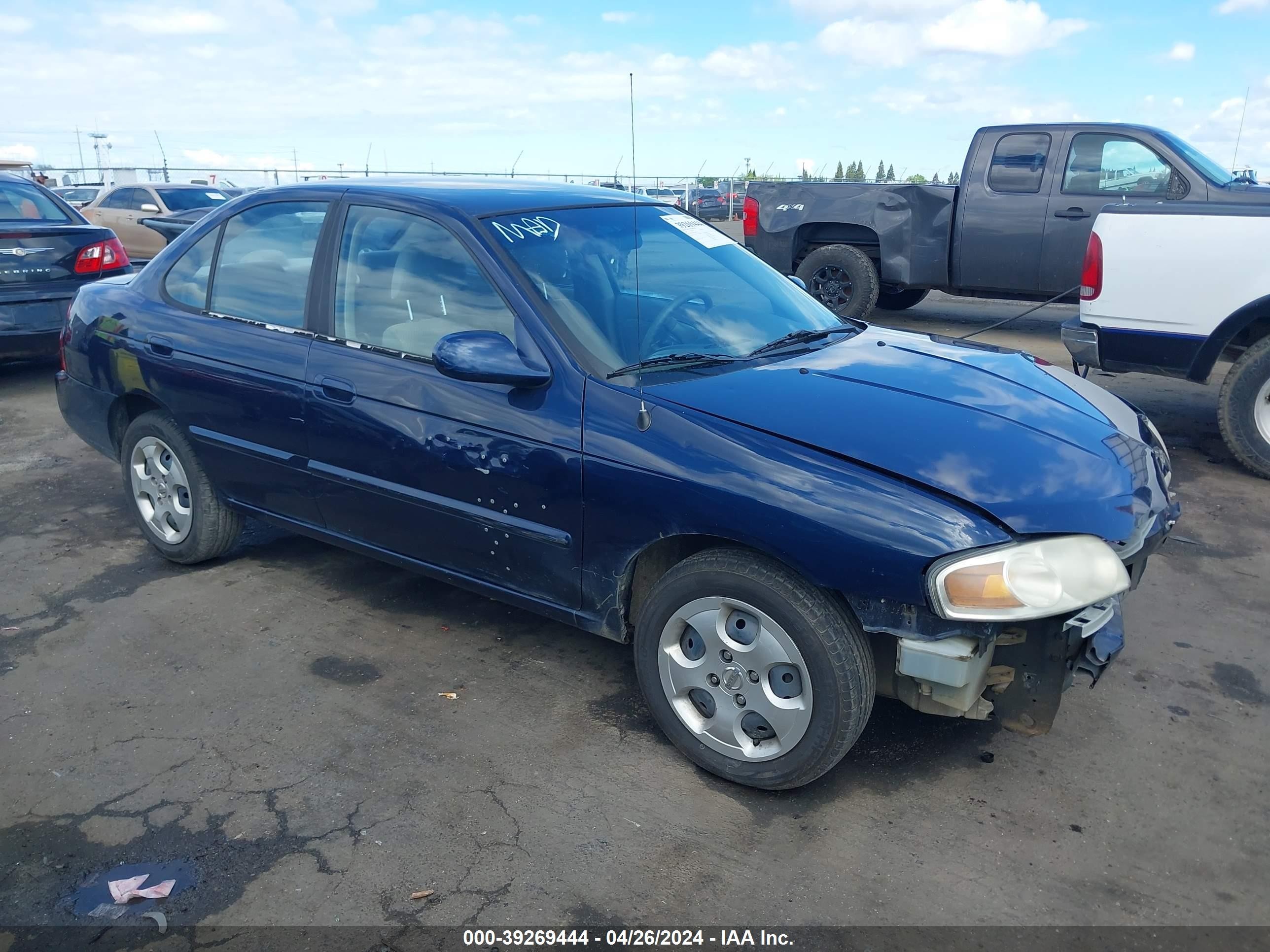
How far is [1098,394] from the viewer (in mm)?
3682

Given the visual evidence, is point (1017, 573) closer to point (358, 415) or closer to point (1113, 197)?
point (358, 415)

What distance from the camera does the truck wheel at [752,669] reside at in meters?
2.79

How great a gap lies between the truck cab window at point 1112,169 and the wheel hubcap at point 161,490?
821 centimetres

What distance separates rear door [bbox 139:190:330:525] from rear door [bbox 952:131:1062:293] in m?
7.46

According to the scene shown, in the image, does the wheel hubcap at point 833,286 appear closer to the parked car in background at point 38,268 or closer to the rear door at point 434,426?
the parked car in background at point 38,268

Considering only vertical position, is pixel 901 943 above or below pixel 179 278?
below

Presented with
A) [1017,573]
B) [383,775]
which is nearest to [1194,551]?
[1017,573]

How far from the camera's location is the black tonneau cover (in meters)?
10.1

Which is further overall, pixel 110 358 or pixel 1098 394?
pixel 110 358

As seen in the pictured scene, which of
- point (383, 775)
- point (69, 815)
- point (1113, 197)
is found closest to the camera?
point (69, 815)

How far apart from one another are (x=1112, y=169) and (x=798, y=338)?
6997 mm

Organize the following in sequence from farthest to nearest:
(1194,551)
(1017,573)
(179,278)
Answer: (1194,551)
(179,278)
(1017,573)

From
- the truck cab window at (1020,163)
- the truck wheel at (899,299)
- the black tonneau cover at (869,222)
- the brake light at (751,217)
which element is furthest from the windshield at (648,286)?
the truck wheel at (899,299)

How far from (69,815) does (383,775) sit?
2.96 feet
